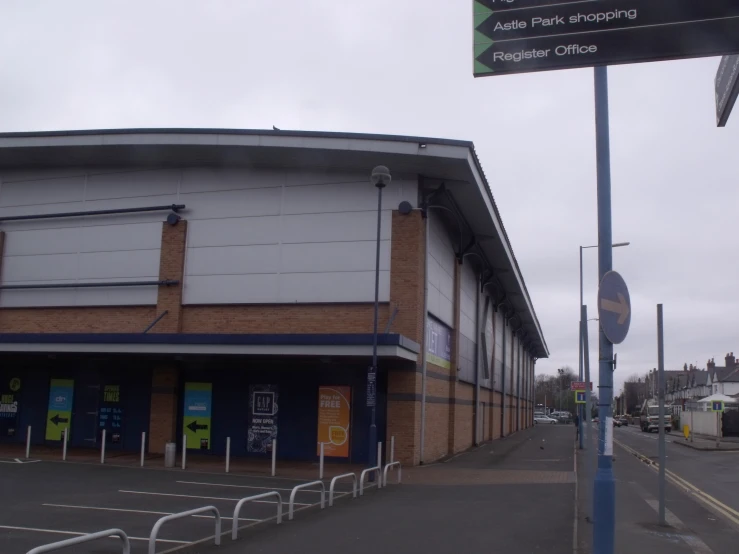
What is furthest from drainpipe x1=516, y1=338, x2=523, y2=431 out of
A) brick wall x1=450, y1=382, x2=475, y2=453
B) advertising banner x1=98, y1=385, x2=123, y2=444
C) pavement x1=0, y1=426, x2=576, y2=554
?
pavement x1=0, y1=426, x2=576, y2=554

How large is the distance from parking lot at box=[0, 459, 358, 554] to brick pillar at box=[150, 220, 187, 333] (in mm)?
5220

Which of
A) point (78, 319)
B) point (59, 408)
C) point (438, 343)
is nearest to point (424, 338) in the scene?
point (438, 343)

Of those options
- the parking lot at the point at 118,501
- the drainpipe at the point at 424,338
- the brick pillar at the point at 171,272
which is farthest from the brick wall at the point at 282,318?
the parking lot at the point at 118,501

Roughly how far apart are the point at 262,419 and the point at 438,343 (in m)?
6.39

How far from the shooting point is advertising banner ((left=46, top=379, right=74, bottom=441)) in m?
25.7

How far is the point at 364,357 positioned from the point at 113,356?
8.60 metres

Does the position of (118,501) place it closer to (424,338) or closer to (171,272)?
(424,338)

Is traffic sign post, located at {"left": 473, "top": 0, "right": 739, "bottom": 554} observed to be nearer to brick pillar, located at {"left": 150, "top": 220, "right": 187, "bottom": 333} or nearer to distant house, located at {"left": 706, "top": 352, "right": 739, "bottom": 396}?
brick pillar, located at {"left": 150, "top": 220, "right": 187, "bottom": 333}

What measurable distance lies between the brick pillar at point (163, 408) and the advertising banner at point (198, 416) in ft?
1.30

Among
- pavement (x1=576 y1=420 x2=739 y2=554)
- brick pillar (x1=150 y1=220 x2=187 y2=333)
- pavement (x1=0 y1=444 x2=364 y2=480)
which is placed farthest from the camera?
brick pillar (x1=150 y1=220 x2=187 y2=333)

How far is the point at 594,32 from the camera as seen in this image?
6.81 meters

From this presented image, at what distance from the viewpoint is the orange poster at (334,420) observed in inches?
882

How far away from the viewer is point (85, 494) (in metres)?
14.6

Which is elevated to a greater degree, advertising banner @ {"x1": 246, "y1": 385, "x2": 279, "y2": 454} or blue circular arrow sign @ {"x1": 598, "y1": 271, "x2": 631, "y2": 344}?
blue circular arrow sign @ {"x1": 598, "y1": 271, "x2": 631, "y2": 344}
